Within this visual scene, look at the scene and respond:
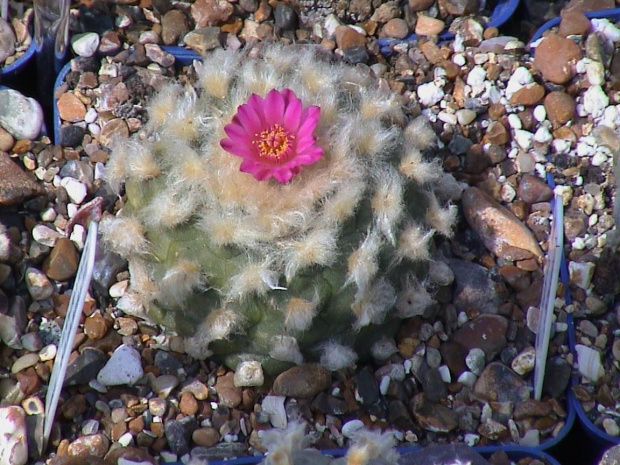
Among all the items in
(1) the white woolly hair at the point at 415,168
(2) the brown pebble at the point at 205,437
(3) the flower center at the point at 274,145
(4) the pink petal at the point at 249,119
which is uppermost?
(4) the pink petal at the point at 249,119

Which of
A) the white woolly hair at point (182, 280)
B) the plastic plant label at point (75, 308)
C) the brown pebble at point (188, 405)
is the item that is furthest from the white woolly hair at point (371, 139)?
the brown pebble at point (188, 405)

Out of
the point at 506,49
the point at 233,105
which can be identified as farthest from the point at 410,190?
the point at 506,49

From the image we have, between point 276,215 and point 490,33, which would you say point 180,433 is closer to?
point 276,215

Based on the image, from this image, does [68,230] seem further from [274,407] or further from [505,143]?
[505,143]

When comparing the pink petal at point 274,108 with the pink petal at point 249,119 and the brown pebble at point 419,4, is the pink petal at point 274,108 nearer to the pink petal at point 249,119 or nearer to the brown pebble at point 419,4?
the pink petal at point 249,119

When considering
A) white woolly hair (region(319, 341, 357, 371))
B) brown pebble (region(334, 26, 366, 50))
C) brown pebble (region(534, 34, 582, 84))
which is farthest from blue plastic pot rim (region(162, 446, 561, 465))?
brown pebble (region(334, 26, 366, 50))
